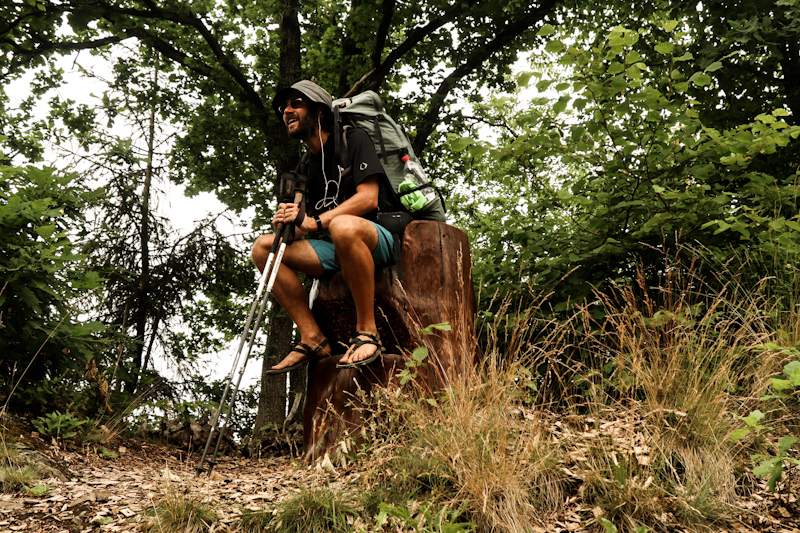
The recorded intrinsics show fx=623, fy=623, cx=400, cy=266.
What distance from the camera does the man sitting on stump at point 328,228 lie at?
4.09m

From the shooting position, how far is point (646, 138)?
4.71m

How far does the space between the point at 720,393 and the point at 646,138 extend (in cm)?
221

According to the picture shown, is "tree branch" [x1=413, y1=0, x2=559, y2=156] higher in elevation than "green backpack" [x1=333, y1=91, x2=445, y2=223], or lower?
higher

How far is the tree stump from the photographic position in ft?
14.1

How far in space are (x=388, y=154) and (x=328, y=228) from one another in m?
0.75

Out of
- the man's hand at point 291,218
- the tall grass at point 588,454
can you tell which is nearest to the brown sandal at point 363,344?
the tall grass at point 588,454

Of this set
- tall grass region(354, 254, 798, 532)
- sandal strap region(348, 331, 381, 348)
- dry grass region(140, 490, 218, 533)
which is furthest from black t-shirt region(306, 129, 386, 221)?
dry grass region(140, 490, 218, 533)

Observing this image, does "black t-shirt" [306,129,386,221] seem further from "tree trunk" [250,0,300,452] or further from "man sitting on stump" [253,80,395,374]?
"tree trunk" [250,0,300,452]

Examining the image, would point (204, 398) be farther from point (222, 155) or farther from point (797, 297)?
point (797, 297)

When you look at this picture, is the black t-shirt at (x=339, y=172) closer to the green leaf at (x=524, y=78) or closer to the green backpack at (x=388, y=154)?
the green backpack at (x=388, y=154)

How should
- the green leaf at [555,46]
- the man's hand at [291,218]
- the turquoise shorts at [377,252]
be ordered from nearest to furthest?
the green leaf at [555,46]
the man's hand at [291,218]
the turquoise shorts at [377,252]

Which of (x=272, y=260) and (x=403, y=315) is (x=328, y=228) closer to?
(x=272, y=260)

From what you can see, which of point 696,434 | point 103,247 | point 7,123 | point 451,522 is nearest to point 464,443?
point 451,522

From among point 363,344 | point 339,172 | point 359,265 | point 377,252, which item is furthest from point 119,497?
point 339,172
